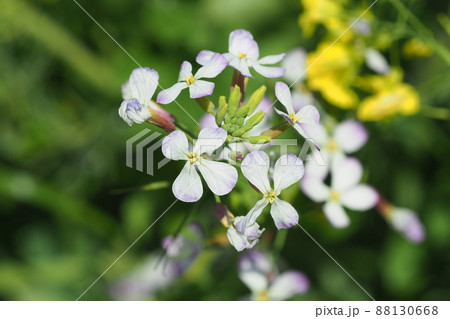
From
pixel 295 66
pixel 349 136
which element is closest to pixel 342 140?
pixel 349 136

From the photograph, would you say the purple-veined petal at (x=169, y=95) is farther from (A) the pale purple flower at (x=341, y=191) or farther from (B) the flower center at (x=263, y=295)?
(B) the flower center at (x=263, y=295)

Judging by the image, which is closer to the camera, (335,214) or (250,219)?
(250,219)

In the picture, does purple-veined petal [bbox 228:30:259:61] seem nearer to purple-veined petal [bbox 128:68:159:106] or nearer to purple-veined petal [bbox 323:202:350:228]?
purple-veined petal [bbox 128:68:159:106]

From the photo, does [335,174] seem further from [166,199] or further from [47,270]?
[47,270]

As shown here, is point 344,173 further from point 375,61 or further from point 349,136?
point 375,61

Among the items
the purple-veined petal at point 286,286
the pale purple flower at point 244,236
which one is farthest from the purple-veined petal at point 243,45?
the purple-veined petal at point 286,286

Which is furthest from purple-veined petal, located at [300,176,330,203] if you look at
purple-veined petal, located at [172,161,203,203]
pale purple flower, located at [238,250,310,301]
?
purple-veined petal, located at [172,161,203,203]
